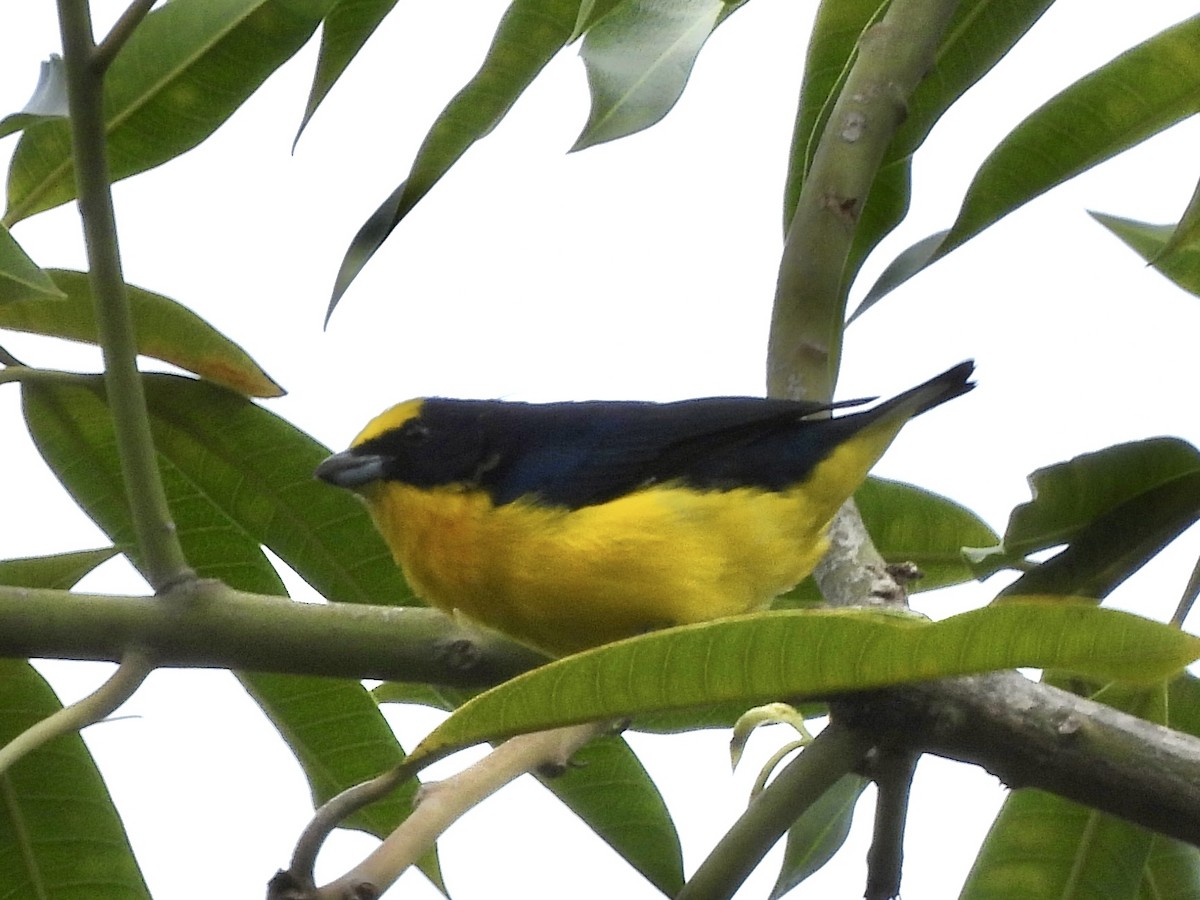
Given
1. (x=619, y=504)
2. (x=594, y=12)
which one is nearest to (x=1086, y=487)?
(x=619, y=504)

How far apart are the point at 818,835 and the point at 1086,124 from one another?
0.85 metres

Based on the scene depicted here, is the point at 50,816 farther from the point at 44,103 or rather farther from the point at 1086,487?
the point at 1086,487

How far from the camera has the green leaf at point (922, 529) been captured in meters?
1.83

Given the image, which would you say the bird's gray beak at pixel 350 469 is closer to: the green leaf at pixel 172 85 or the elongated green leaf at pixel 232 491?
the elongated green leaf at pixel 232 491

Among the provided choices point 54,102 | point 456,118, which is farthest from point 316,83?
point 54,102

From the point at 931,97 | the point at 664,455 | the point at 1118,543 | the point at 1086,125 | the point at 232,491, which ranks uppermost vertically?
the point at 931,97

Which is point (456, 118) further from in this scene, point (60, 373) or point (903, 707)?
point (903, 707)

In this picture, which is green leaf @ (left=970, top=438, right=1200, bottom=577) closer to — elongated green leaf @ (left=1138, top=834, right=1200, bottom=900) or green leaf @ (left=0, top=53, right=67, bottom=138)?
elongated green leaf @ (left=1138, top=834, right=1200, bottom=900)

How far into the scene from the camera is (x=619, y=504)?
6.51 feet

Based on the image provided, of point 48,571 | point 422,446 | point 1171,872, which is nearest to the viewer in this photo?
point 48,571

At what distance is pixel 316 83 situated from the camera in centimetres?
168

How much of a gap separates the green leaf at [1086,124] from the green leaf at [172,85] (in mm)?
767

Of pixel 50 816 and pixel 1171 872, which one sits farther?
pixel 1171 872

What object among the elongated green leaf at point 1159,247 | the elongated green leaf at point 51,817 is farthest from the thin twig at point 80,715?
the elongated green leaf at point 1159,247
